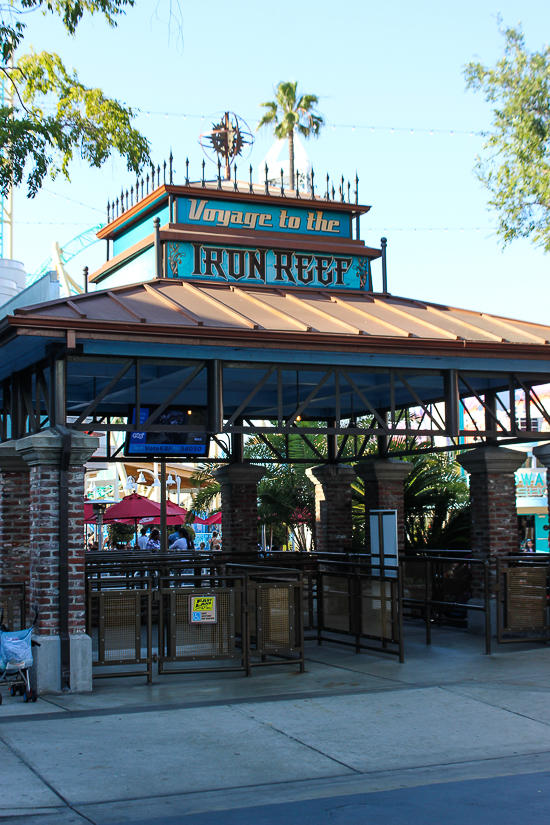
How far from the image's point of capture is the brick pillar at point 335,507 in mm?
18891

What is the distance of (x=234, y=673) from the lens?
37.6 ft

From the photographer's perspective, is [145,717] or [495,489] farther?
[495,489]

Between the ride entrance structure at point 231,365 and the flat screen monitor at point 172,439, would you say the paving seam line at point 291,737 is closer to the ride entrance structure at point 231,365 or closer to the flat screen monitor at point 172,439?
the ride entrance structure at point 231,365

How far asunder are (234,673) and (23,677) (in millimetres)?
2883

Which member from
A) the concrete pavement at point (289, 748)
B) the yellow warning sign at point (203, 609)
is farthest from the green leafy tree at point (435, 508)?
the yellow warning sign at point (203, 609)

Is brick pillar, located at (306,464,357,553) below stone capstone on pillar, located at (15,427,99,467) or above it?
below

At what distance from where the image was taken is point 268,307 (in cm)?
1277

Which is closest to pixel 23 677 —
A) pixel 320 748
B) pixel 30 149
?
pixel 320 748

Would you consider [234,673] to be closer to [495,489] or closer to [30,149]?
[495,489]

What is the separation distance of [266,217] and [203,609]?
291 inches

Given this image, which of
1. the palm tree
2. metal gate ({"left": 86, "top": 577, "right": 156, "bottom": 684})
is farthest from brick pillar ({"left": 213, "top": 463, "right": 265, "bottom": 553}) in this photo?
the palm tree

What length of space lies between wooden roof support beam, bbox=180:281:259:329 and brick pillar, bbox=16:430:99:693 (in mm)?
2494

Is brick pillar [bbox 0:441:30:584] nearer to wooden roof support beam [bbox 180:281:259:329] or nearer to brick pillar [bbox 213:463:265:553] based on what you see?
wooden roof support beam [bbox 180:281:259:329]

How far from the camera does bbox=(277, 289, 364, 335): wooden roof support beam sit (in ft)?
38.7
